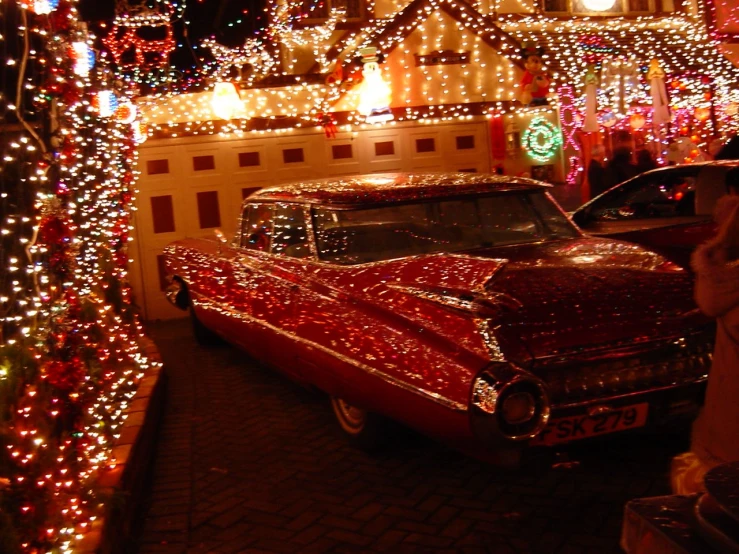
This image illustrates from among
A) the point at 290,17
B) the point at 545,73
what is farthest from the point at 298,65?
the point at 545,73

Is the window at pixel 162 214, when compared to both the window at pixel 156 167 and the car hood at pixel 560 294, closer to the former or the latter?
the window at pixel 156 167

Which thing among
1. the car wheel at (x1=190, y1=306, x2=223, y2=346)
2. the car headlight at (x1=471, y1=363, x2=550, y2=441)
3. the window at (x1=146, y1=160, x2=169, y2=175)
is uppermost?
the window at (x1=146, y1=160, x2=169, y2=175)

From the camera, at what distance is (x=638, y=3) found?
46.2 ft

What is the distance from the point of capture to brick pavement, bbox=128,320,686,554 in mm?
4023

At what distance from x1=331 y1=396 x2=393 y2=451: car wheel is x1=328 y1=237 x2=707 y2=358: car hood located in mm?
867

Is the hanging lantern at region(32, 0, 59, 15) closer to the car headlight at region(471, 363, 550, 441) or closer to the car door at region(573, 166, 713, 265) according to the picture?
the car headlight at region(471, 363, 550, 441)

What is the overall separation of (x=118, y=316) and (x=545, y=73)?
7.55 m

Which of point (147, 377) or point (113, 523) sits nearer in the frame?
point (113, 523)

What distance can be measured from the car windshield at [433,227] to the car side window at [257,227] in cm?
85

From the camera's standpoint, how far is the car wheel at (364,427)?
5055 millimetres

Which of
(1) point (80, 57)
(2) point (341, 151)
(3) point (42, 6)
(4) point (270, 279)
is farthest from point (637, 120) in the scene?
(3) point (42, 6)

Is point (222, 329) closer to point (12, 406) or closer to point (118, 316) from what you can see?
point (118, 316)

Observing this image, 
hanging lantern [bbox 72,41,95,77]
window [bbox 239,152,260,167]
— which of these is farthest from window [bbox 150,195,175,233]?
hanging lantern [bbox 72,41,95,77]

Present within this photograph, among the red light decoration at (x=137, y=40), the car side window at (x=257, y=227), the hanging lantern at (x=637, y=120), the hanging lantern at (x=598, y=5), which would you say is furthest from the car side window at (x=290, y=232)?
the hanging lantern at (x=598, y=5)
